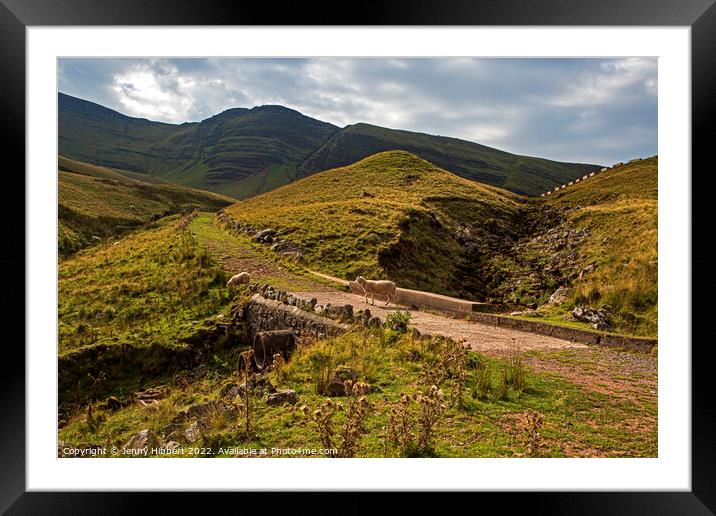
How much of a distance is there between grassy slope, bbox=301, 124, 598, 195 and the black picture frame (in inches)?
4077

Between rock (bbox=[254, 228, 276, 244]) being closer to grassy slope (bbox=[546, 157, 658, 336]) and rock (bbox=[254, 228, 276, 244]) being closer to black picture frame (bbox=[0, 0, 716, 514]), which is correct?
grassy slope (bbox=[546, 157, 658, 336])

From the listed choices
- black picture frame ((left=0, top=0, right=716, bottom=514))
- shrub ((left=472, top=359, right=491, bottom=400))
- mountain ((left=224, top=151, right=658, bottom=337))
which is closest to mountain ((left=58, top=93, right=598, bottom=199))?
mountain ((left=224, top=151, right=658, bottom=337))

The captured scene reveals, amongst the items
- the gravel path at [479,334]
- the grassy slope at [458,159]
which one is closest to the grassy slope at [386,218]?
the gravel path at [479,334]

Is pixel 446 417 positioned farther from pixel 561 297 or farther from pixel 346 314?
pixel 561 297

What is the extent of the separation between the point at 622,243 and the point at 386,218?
40.8 ft

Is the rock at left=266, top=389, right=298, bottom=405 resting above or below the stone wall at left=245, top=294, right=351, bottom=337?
below

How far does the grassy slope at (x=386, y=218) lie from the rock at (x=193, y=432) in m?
11.9

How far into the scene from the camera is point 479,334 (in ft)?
27.5

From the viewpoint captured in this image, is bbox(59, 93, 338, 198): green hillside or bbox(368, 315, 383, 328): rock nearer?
bbox(368, 315, 383, 328): rock

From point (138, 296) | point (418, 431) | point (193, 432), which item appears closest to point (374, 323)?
point (418, 431)

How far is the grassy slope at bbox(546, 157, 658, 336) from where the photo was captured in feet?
31.9
